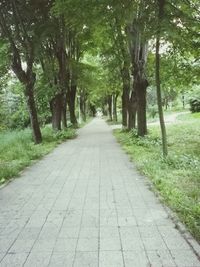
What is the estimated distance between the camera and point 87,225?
222 inches

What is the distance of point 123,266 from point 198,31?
39.7 feet

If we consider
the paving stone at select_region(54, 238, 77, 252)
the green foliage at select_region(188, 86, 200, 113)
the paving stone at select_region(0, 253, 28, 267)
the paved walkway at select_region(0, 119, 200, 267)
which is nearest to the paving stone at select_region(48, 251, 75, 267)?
the paved walkway at select_region(0, 119, 200, 267)

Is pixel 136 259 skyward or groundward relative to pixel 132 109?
groundward

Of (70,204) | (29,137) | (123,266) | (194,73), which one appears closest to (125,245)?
(123,266)

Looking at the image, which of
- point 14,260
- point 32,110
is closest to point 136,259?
point 14,260

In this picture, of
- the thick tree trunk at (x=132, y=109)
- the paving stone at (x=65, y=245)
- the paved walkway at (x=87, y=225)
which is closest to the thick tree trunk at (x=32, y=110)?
the thick tree trunk at (x=132, y=109)

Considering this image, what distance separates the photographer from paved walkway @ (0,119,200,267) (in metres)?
4.41

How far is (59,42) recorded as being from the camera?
24844 mm

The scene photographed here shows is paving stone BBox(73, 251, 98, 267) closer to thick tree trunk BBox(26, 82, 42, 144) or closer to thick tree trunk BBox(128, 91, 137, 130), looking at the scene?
thick tree trunk BBox(26, 82, 42, 144)

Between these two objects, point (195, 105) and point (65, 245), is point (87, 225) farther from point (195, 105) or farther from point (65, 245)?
point (195, 105)

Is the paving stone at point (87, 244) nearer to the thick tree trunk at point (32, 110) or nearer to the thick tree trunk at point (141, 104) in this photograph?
the thick tree trunk at point (32, 110)

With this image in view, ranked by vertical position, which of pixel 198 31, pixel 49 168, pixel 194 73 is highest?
pixel 198 31

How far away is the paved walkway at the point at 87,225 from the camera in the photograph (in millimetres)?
4406

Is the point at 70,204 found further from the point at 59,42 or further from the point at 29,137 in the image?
the point at 59,42
